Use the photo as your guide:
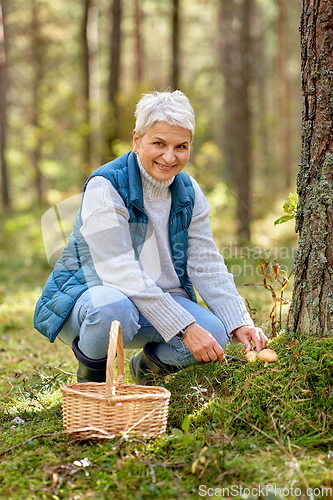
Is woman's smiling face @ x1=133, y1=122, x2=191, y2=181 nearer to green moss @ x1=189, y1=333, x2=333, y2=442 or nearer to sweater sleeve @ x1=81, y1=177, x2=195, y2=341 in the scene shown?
sweater sleeve @ x1=81, y1=177, x2=195, y2=341

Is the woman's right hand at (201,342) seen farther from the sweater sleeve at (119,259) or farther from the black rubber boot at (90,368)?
the black rubber boot at (90,368)

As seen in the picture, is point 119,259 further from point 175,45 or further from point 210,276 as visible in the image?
point 175,45

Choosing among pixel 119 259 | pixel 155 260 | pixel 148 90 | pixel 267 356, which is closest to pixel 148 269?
pixel 155 260

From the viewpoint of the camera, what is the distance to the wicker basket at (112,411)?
186 centimetres

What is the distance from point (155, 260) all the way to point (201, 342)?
581 mm

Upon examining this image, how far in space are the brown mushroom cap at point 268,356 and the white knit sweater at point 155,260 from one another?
26 cm

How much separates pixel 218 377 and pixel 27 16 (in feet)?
55.5

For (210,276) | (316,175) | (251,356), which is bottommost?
(251,356)

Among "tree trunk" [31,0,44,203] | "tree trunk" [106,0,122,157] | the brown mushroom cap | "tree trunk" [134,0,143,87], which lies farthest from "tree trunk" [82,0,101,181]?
the brown mushroom cap

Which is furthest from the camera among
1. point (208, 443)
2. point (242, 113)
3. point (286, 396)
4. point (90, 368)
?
point (242, 113)

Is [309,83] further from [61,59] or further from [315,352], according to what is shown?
[61,59]

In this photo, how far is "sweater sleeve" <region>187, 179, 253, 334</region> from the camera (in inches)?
98.8

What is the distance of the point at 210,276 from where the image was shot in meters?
2.62

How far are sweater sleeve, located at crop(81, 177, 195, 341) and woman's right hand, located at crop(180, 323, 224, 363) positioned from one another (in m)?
0.05
